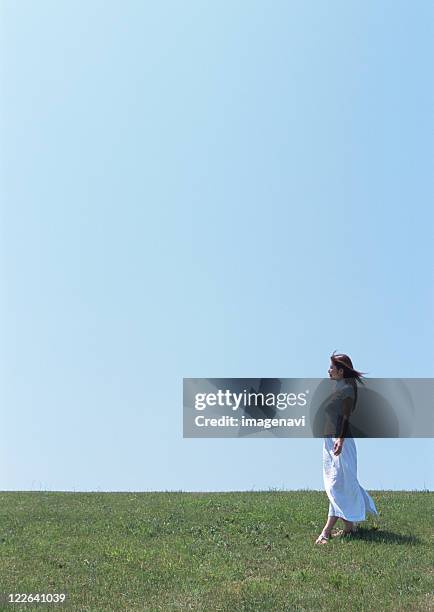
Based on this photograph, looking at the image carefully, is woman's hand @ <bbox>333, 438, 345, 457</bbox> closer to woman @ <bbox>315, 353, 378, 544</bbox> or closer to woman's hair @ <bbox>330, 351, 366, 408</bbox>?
woman @ <bbox>315, 353, 378, 544</bbox>

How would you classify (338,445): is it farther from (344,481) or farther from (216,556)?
(216,556)

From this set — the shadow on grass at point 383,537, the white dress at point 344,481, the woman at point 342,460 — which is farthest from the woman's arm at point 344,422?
the shadow on grass at point 383,537

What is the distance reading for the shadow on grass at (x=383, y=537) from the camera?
1498 cm

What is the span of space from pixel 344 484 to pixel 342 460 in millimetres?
491

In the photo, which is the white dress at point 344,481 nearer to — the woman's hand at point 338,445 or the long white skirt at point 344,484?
the long white skirt at point 344,484

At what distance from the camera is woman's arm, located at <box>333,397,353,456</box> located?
15031 millimetres

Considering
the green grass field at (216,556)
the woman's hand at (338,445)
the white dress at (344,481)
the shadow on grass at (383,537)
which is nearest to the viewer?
the green grass field at (216,556)

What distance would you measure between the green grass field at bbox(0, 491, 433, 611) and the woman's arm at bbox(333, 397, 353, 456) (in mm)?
1831

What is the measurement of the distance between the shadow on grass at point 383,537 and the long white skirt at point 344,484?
0.37 m

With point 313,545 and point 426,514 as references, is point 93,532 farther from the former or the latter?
point 426,514

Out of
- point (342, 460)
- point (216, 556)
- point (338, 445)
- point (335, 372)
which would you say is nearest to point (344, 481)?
point (342, 460)

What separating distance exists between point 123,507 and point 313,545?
751cm

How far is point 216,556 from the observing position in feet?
46.3

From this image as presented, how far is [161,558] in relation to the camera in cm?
1407
